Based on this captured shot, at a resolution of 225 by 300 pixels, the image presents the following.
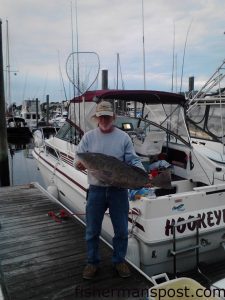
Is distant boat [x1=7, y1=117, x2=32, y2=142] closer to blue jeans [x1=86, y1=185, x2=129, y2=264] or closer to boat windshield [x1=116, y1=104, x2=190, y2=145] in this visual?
boat windshield [x1=116, y1=104, x2=190, y2=145]

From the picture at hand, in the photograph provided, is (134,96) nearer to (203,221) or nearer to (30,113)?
(203,221)

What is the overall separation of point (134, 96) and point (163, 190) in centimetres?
167

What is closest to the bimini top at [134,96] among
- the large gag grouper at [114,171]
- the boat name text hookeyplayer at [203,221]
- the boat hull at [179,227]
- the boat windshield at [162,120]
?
the boat windshield at [162,120]

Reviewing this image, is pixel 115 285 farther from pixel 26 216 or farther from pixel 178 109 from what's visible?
pixel 178 109

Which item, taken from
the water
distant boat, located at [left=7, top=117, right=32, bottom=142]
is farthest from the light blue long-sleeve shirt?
distant boat, located at [left=7, top=117, right=32, bottom=142]

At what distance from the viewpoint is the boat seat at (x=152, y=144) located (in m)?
5.86

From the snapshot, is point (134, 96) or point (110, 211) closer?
point (110, 211)

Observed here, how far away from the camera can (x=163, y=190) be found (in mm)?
5293

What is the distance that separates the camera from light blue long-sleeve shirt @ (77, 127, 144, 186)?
11.5 feet

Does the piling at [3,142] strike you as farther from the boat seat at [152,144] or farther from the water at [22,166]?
the boat seat at [152,144]

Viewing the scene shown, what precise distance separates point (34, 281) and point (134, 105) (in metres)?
4.51

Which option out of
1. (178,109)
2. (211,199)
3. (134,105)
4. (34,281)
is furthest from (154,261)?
(134,105)

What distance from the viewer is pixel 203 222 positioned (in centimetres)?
435

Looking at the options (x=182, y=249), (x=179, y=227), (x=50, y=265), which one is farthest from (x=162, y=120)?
(x=50, y=265)
